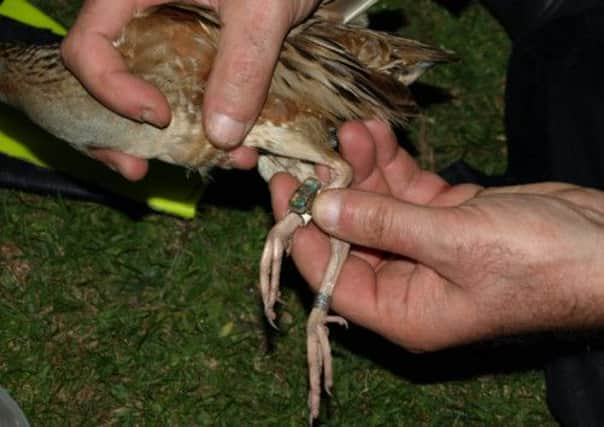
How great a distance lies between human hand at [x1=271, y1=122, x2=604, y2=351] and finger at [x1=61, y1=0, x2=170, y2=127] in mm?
593

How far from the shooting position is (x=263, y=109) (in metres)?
3.32

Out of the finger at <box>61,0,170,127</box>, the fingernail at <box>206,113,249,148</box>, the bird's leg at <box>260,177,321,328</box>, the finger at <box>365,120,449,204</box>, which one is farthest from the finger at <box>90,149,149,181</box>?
the finger at <box>365,120,449,204</box>

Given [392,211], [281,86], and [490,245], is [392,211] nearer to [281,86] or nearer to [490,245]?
[490,245]

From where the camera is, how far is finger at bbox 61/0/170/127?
3.15 meters

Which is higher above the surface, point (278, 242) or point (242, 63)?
point (242, 63)

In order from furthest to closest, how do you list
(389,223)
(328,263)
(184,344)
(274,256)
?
(184,344), (328,263), (274,256), (389,223)

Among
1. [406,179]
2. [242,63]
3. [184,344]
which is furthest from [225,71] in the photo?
[184,344]

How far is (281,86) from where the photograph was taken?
335 centimetres

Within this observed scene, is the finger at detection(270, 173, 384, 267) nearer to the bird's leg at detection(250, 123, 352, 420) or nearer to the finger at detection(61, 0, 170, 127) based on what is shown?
the bird's leg at detection(250, 123, 352, 420)

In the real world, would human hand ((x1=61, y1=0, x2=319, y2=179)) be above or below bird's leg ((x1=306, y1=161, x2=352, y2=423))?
above

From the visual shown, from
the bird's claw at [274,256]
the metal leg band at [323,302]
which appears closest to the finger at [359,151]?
the bird's claw at [274,256]

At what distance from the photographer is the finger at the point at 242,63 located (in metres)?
3.12

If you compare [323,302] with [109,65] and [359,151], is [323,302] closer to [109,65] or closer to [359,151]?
[359,151]

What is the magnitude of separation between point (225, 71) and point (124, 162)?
65 centimetres
